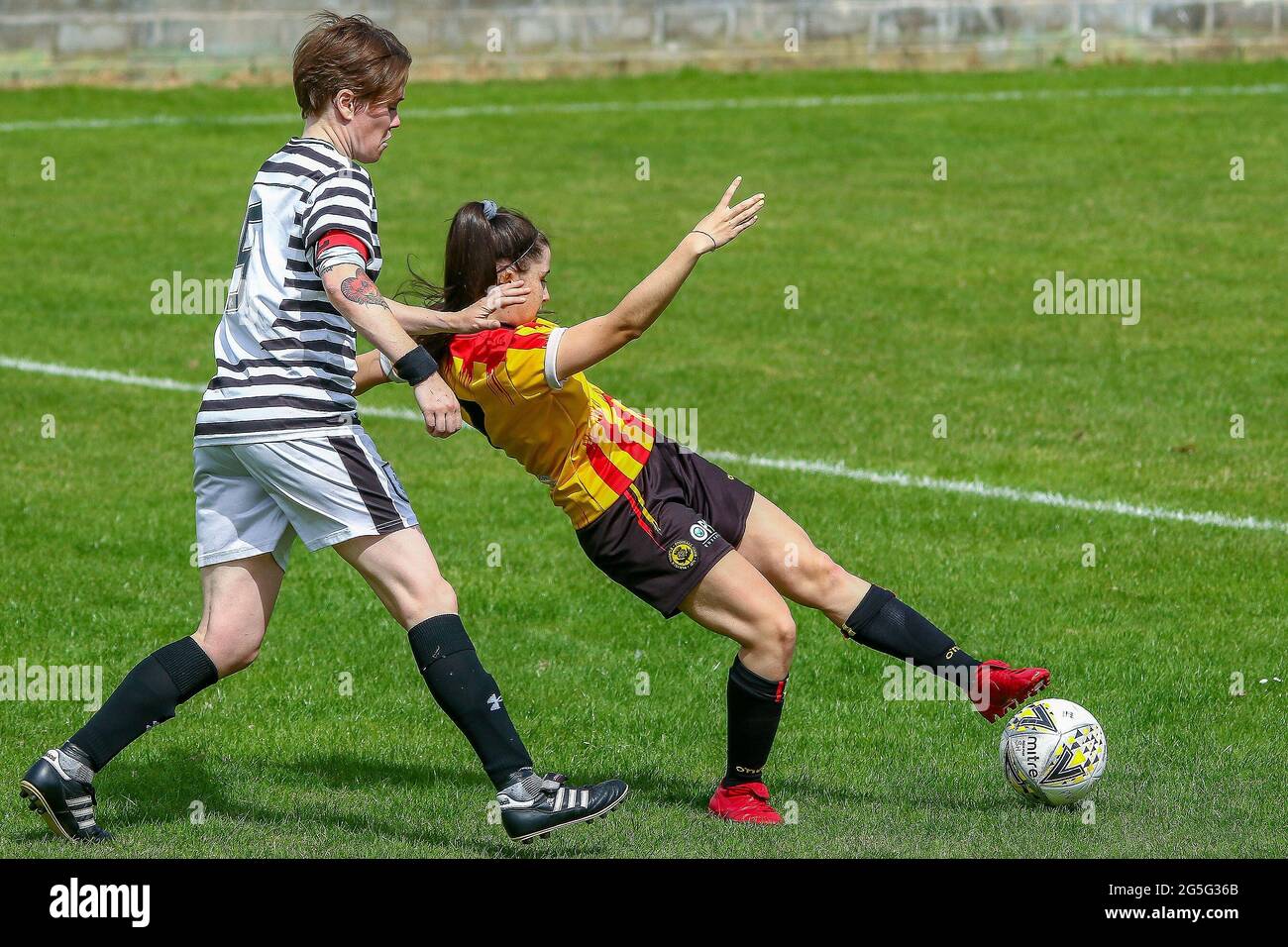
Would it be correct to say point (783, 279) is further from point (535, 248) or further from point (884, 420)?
point (535, 248)

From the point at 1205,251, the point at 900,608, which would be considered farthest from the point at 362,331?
the point at 1205,251

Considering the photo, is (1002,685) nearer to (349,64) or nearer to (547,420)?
(547,420)

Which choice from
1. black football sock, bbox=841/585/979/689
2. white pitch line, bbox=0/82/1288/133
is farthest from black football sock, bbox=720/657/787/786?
white pitch line, bbox=0/82/1288/133

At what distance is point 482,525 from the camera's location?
9.84 m

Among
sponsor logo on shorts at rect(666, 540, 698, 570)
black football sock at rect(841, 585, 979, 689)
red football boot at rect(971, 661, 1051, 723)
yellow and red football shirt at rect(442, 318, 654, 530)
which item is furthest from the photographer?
black football sock at rect(841, 585, 979, 689)

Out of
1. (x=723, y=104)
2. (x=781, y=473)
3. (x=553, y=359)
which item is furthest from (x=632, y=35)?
(x=553, y=359)

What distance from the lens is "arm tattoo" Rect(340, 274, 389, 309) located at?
4.81m

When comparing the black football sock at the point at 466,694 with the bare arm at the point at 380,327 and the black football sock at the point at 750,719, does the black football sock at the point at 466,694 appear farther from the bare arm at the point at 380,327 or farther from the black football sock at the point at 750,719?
the black football sock at the point at 750,719

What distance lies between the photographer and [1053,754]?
5.75 m

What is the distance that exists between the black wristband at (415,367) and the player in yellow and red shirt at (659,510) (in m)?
0.57

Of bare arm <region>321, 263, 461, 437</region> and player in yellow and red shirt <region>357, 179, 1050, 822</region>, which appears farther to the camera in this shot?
player in yellow and red shirt <region>357, 179, 1050, 822</region>

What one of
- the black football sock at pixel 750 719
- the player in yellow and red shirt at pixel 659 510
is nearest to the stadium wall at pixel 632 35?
the player in yellow and red shirt at pixel 659 510

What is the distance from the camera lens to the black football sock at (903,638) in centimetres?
593

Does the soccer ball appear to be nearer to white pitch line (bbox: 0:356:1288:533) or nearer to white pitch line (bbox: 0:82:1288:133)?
white pitch line (bbox: 0:356:1288:533)
